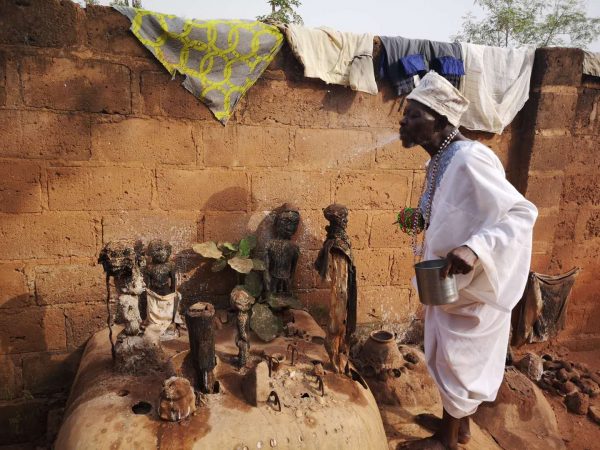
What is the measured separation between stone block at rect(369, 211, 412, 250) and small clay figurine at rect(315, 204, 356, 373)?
4.77ft

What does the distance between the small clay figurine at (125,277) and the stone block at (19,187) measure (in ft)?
3.94

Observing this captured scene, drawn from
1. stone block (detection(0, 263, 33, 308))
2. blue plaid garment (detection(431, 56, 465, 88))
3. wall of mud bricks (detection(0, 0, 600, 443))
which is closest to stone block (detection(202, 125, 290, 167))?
wall of mud bricks (detection(0, 0, 600, 443))

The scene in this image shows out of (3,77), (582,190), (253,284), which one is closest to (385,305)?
(253,284)

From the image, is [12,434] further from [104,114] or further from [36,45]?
[36,45]

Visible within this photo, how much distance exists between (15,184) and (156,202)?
1.14 m

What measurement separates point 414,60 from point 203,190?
2.44 metres

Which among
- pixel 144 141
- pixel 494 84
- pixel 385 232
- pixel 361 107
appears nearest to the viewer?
pixel 144 141

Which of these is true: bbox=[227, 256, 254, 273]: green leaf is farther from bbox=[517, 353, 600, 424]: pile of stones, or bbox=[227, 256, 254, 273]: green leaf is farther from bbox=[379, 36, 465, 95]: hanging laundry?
bbox=[517, 353, 600, 424]: pile of stones

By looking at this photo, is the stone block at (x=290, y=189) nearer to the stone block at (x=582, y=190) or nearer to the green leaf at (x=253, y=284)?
the green leaf at (x=253, y=284)

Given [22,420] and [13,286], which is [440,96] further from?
[22,420]

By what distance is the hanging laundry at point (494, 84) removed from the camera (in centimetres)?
433

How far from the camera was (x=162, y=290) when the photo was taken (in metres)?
3.58

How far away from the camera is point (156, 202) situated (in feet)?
12.7

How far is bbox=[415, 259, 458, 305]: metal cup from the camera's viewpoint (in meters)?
2.41
